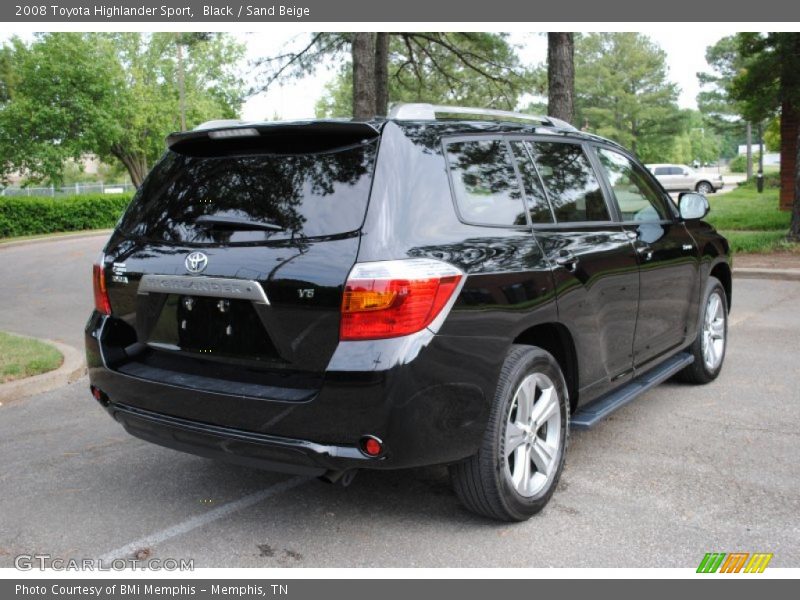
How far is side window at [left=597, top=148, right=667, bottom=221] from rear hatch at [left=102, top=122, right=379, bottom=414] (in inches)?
80.2

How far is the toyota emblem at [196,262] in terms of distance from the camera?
11.1ft

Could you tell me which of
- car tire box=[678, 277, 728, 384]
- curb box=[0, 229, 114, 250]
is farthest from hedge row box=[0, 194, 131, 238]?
car tire box=[678, 277, 728, 384]

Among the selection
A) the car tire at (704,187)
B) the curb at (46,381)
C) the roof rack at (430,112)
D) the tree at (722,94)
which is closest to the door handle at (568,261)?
the roof rack at (430,112)

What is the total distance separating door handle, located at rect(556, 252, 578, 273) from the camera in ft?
12.8

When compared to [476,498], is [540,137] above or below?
above

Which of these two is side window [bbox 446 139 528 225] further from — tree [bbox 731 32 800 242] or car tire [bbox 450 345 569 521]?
tree [bbox 731 32 800 242]

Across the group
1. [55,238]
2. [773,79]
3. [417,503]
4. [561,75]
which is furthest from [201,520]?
[55,238]

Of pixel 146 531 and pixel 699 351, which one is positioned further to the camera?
pixel 699 351

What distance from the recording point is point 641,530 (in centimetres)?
357

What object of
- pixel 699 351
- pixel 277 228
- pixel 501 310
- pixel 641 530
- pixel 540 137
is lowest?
pixel 641 530

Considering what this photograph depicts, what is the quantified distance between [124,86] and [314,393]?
43091 mm

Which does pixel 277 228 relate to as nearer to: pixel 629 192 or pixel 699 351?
pixel 629 192

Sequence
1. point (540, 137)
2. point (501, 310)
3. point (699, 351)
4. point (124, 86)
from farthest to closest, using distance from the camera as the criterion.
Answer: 1. point (124, 86)
2. point (699, 351)
3. point (540, 137)
4. point (501, 310)

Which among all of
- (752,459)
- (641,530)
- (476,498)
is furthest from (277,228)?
(752,459)
